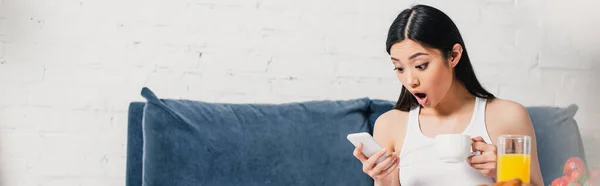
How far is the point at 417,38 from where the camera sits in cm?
198

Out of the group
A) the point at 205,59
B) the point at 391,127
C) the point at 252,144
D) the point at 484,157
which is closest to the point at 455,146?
the point at 484,157

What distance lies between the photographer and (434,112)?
88.6 inches

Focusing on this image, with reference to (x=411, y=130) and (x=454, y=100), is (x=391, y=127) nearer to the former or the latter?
(x=411, y=130)

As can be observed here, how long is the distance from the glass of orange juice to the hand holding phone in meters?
0.42

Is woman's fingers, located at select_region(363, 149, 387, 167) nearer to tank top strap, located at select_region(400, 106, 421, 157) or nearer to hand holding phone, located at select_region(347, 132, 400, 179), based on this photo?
hand holding phone, located at select_region(347, 132, 400, 179)

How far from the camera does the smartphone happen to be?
180cm

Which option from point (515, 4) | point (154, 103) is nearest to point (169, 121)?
point (154, 103)

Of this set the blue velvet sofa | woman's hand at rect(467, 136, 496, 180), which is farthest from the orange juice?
the blue velvet sofa

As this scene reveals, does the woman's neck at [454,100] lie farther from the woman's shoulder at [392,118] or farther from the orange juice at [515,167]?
Result: the orange juice at [515,167]

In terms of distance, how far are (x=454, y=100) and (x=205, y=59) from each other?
94 centimetres

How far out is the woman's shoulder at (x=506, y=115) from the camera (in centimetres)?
213

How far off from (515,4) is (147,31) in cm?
130

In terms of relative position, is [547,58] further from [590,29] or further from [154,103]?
[154,103]

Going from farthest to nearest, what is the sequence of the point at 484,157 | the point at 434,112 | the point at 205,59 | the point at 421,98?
the point at 205,59 < the point at 434,112 < the point at 421,98 < the point at 484,157
